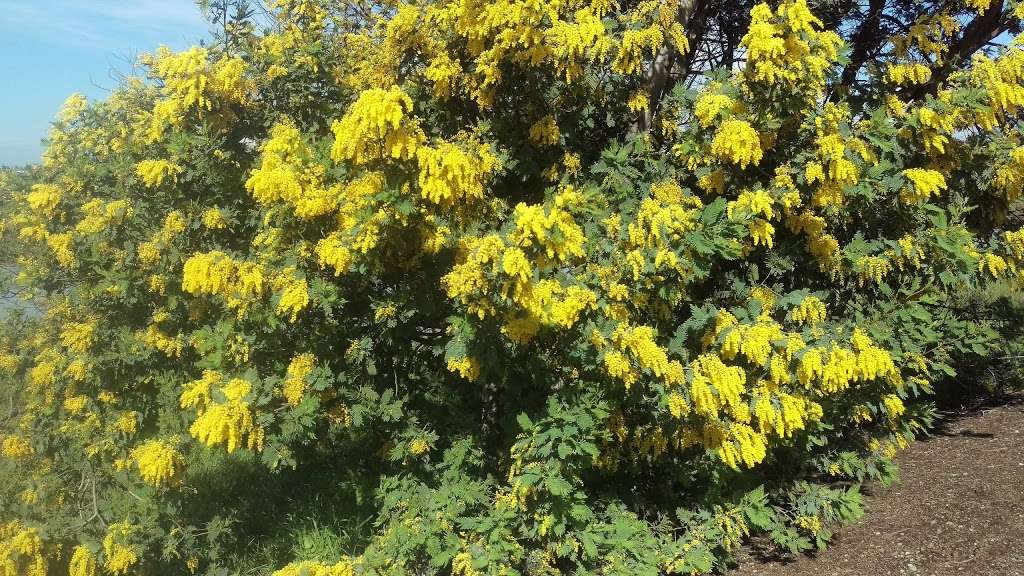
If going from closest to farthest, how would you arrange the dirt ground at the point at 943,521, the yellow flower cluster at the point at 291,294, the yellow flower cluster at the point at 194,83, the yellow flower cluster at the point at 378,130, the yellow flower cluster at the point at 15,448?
the yellow flower cluster at the point at 378,130, the yellow flower cluster at the point at 291,294, the dirt ground at the point at 943,521, the yellow flower cluster at the point at 194,83, the yellow flower cluster at the point at 15,448

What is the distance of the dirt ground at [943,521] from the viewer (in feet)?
14.4

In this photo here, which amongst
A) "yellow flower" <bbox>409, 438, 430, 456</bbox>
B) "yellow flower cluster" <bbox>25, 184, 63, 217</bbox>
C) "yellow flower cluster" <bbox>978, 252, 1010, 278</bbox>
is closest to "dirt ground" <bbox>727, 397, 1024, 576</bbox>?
"yellow flower cluster" <bbox>978, 252, 1010, 278</bbox>

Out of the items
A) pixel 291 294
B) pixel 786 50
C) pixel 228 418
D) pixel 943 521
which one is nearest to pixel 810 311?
pixel 786 50

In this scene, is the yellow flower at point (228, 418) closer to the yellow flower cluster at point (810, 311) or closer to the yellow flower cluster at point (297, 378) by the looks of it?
the yellow flower cluster at point (297, 378)

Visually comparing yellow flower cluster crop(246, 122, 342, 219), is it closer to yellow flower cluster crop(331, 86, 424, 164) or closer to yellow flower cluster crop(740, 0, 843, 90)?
yellow flower cluster crop(331, 86, 424, 164)

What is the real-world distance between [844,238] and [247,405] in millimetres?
4470

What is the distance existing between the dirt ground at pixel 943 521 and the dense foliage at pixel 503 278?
22 cm

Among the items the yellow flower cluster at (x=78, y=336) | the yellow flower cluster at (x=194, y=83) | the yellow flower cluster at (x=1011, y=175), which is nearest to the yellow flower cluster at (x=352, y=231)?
the yellow flower cluster at (x=194, y=83)

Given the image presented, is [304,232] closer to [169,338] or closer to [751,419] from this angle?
[169,338]

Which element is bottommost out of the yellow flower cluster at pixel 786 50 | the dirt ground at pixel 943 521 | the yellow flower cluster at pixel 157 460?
the dirt ground at pixel 943 521

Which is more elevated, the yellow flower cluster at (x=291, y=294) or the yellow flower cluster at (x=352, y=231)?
the yellow flower cluster at (x=352, y=231)

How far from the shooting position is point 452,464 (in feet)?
16.7

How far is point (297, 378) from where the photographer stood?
461cm

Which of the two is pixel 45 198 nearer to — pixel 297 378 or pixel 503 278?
pixel 297 378
